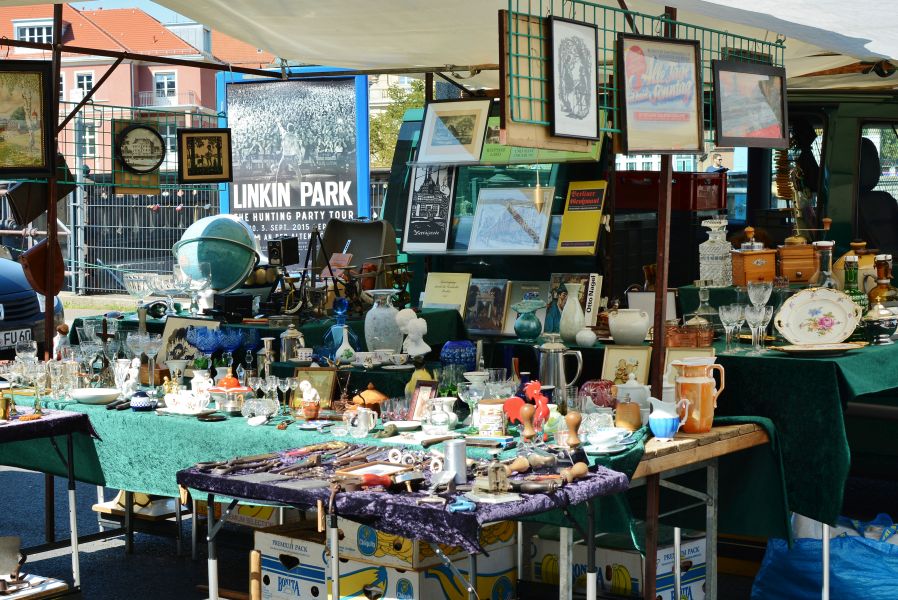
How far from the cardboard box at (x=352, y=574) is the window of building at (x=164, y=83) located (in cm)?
4409

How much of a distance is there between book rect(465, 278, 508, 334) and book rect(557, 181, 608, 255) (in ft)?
1.68

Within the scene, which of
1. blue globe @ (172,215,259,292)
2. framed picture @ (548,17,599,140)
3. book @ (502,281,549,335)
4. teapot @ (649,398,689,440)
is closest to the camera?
framed picture @ (548,17,599,140)

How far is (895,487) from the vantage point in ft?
24.4

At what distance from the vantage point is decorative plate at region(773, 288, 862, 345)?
5.10 meters

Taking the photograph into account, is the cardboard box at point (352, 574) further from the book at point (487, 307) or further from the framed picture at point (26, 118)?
the book at point (487, 307)

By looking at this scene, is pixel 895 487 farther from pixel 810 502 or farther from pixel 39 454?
pixel 39 454

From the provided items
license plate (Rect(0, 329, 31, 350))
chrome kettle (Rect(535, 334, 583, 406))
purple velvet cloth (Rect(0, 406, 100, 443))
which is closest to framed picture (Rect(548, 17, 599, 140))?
chrome kettle (Rect(535, 334, 583, 406))

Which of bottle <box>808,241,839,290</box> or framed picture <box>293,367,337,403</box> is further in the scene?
bottle <box>808,241,839,290</box>

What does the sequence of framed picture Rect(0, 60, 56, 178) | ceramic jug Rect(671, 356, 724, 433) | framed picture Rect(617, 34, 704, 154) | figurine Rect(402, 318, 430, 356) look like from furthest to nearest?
framed picture Rect(0, 60, 56, 178) < figurine Rect(402, 318, 430, 356) < ceramic jug Rect(671, 356, 724, 433) < framed picture Rect(617, 34, 704, 154)

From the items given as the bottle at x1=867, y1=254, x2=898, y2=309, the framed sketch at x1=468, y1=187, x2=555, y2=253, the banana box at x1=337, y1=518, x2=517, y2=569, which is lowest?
the banana box at x1=337, y1=518, x2=517, y2=569

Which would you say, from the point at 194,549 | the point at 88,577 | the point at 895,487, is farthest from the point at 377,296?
Answer: the point at 895,487

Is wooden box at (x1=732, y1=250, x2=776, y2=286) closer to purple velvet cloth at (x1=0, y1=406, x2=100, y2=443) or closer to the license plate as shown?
purple velvet cloth at (x1=0, y1=406, x2=100, y2=443)

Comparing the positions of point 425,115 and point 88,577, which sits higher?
point 425,115

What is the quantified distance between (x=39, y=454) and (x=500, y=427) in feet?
8.14
